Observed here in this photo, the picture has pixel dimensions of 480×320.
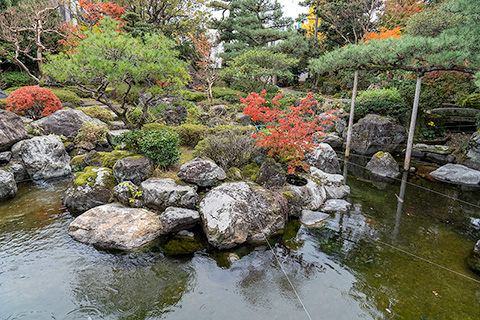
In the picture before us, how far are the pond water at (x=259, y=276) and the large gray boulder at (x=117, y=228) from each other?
0.20m

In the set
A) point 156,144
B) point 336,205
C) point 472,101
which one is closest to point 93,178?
point 156,144

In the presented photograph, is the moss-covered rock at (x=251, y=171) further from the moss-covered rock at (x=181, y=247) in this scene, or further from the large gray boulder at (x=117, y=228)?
the large gray boulder at (x=117, y=228)

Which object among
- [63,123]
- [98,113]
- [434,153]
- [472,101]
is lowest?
[434,153]

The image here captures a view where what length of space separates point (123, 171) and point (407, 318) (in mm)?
6444

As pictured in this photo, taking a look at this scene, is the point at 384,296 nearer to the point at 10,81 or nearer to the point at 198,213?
the point at 198,213

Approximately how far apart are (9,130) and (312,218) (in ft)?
32.3

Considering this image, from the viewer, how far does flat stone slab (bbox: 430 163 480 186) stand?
31.7 feet

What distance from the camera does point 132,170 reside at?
6.73 m

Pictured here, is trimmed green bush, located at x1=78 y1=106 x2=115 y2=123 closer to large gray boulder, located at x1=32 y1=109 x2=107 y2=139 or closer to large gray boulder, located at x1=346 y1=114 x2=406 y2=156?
large gray boulder, located at x1=32 y1=109 x2=107 y2=139

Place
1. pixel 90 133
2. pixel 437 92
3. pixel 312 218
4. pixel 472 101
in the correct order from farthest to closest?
pixel 437 92, pixel 472 101, pixel 90 133, pixel 312 218

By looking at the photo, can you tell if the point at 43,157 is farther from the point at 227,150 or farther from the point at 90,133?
the point at 227,150

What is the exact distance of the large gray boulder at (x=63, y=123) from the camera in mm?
10242

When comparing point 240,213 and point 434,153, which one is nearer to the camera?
point 240,213

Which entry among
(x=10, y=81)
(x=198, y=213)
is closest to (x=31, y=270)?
(x=198, y=213)
